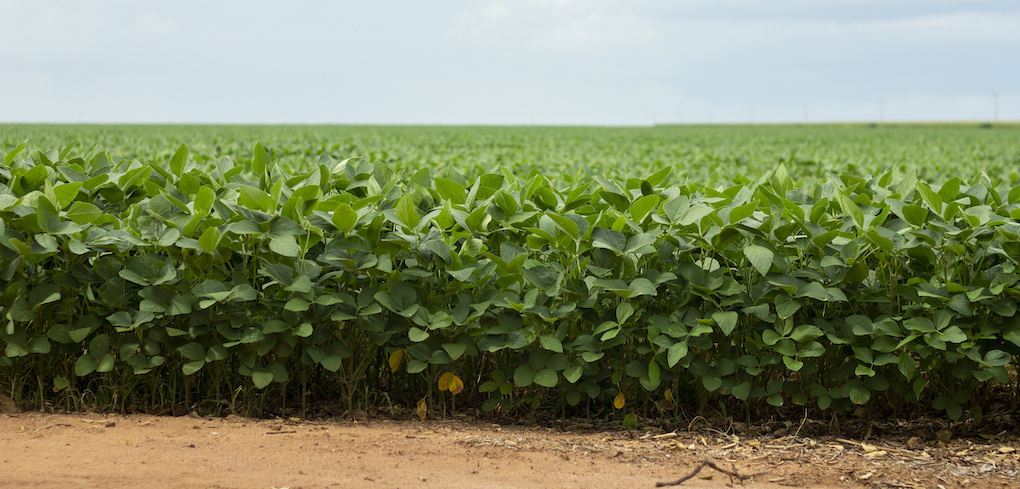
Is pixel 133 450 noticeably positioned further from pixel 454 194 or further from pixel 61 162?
pixel 61 162

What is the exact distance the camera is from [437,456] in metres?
2.56

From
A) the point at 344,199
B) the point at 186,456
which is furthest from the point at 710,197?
the point at 186,456

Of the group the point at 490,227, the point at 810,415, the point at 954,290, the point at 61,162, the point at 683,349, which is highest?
the point at 61,162

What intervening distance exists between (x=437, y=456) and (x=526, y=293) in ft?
2.16

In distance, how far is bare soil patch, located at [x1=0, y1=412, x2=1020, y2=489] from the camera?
2.38 m

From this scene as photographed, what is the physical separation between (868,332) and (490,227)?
1470 mm

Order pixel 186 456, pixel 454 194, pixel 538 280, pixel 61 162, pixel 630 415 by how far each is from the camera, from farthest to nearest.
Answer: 1. pixel 61 162
2. pixel 454 194
3. pixel 630 415
4. pixel 538 280
5. pixel 186 456

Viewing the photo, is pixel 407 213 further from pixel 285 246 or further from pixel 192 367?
pixel 192 367

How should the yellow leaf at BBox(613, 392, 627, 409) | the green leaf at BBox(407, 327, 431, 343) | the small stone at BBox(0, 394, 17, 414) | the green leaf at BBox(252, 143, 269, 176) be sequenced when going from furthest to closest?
the green leaf at BBox(252, 143, 269, 176), the small stone at BBox(0, 394, 17, 414), the yellow leaf at BBox(613, 392, 627, 409), the green leaf at BBox(407, 327, 431, 343)

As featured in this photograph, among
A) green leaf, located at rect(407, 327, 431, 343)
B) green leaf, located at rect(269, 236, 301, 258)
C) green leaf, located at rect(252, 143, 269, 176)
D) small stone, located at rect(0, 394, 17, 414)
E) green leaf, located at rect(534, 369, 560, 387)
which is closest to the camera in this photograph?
green leaf, located at rect(269, 236, 301, 258)

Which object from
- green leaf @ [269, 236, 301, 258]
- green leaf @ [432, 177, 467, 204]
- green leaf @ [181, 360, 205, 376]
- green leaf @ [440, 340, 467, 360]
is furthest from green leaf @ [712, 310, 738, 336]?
green leaf @ [181, 360, 205, 376]

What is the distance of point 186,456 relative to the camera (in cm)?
251

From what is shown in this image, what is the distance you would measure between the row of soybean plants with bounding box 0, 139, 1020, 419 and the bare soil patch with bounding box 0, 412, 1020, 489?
174mm

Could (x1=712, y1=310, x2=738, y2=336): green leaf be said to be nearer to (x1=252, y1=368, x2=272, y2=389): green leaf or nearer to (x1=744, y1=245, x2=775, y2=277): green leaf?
→ (x1=744, y1=245, x2=775, y2=277): green leaf
